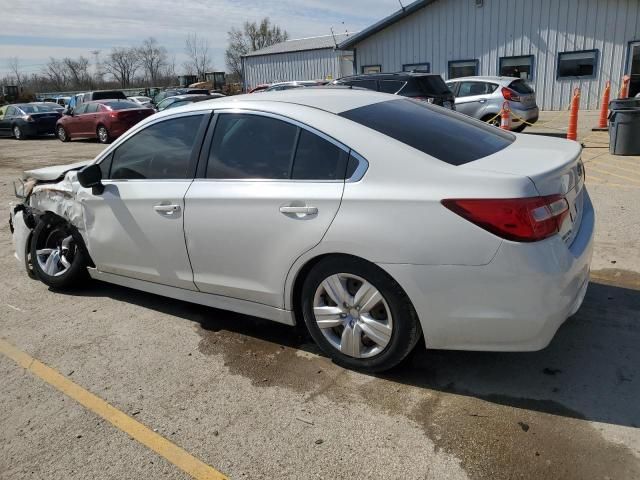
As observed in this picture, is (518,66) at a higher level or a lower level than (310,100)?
Answer: lower

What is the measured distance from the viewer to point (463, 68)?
2353 centimetres

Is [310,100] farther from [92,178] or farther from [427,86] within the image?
[427,86]

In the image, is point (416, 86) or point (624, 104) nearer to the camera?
point (624, 104)

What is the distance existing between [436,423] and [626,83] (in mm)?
18434

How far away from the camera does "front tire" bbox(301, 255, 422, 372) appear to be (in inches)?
116

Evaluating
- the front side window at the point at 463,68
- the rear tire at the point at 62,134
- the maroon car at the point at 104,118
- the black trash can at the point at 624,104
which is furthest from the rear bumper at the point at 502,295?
the front side window at the point at 463,68

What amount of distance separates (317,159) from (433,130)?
0.75 metres

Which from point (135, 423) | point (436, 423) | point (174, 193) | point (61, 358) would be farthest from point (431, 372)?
point (61, 358)

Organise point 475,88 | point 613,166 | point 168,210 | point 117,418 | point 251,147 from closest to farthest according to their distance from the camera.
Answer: point 117,418, point 251,147, point 168,210, point 613,166, point 475,88

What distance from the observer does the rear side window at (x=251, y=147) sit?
331 centimetres

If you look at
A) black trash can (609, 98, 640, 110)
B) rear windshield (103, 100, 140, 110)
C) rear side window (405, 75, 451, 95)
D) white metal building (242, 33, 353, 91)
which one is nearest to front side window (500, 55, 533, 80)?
white metal building (242, 33, 353, 91)

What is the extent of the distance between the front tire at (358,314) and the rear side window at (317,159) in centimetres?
49

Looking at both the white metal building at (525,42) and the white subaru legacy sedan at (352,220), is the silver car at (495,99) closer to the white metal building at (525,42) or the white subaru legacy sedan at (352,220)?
the white metal building at (525,42)

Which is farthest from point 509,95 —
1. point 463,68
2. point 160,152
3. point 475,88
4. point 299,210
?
point 299,210
